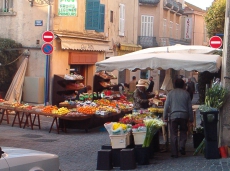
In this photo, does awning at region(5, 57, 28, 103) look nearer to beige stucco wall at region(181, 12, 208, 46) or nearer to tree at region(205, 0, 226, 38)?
tree at region(205, 0, 226, 38)

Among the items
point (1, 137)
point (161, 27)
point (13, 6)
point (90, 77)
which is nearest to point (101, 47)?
point (90, 77)

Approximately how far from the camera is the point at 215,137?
11125 mm

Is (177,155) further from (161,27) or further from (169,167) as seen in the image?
(161,27)

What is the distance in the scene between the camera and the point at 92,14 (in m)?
25.4

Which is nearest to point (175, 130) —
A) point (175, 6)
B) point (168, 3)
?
point (168, 3)

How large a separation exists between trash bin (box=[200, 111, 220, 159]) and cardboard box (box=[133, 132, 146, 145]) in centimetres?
136

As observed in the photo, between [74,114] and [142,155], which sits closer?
[142,155]

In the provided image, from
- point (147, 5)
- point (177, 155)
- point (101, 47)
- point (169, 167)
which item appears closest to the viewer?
point (169, 167)

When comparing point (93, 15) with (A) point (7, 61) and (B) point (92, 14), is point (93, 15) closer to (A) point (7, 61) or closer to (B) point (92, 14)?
(B) point (92, 14)

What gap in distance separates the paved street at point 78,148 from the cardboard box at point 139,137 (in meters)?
0.54

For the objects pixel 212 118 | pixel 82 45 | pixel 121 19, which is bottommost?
pixel 212 118

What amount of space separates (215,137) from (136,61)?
2662 mm

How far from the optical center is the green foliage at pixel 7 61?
22000 millimetres

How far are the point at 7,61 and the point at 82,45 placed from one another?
3978mm
